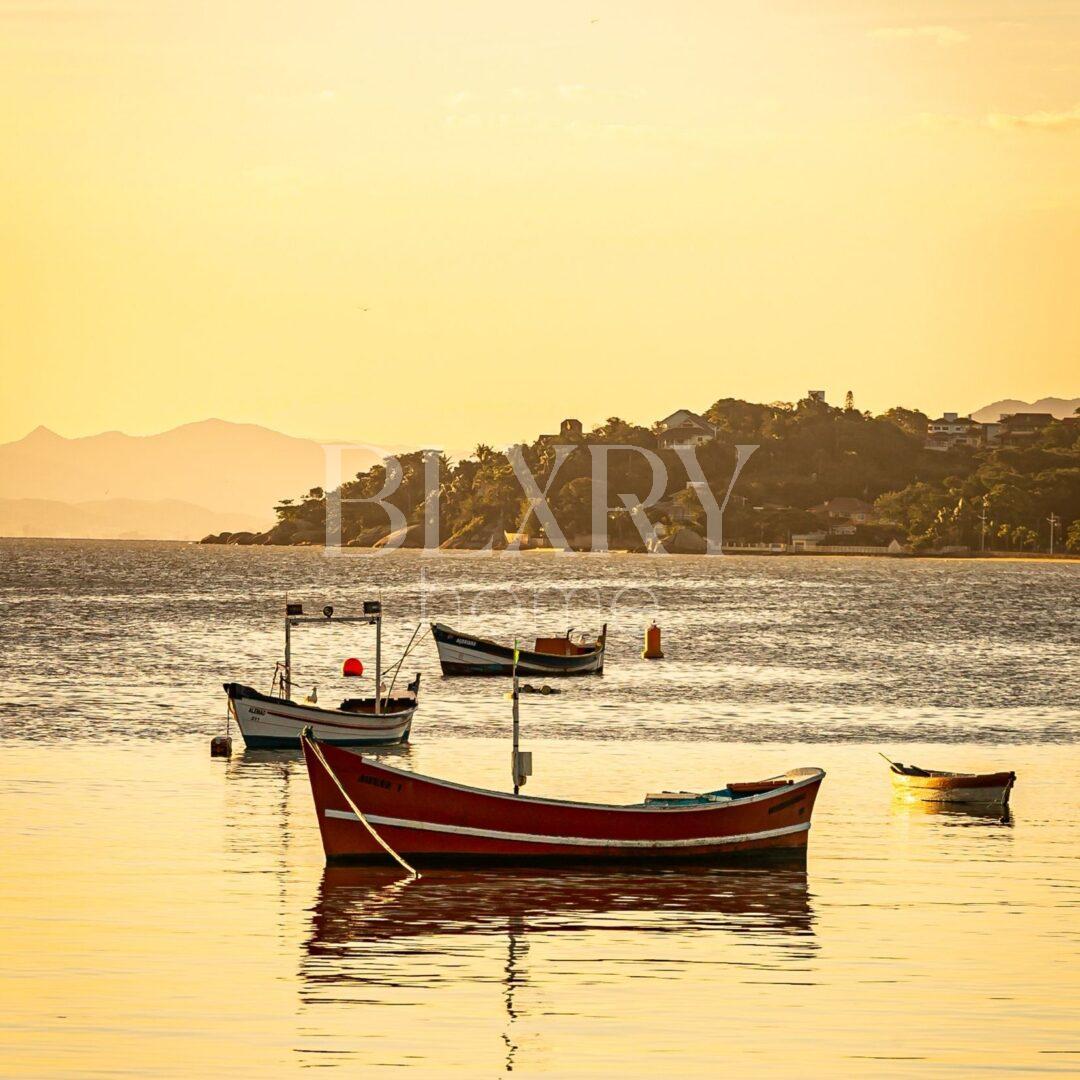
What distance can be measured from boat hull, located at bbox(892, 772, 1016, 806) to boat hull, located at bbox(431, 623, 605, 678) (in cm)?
4507

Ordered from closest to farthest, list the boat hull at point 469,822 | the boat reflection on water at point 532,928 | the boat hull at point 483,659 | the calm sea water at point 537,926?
1. the calm sea water at point 537,926
2. the boat reflection on water at point 532,928
3. the boat hull at point 469,822
4. the boat hull at point 483,659

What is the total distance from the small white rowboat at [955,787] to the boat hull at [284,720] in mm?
15450

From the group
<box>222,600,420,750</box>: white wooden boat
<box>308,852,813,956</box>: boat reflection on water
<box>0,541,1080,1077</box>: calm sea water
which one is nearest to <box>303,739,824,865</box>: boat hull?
<box>308,852,813,956</box>: boat reflection on water

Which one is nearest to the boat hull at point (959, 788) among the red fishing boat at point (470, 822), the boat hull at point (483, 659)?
the red fishing boat at point (470, 822)

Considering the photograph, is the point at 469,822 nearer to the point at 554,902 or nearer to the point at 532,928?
the point at 554,902

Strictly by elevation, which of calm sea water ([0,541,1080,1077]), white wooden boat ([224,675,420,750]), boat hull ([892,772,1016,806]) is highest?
white wooden boat ([224,675,420,750])

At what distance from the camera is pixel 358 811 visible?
32.3m

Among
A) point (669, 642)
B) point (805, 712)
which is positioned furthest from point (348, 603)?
point (805, 712)

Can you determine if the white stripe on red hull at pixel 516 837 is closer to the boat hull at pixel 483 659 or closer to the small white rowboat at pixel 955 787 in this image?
the small white rowboat at pixel 955 787

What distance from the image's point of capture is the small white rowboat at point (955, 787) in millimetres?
41219

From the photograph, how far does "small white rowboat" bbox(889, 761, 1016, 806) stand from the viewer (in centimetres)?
4122

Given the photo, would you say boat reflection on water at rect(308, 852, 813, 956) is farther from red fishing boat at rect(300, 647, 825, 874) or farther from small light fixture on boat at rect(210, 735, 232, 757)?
small light fixture on boat at rect(210, 735, 232, 757)

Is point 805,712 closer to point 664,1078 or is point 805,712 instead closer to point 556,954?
point 556,954

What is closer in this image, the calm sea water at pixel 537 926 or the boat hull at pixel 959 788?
the calm sea water at pixel 537 926
